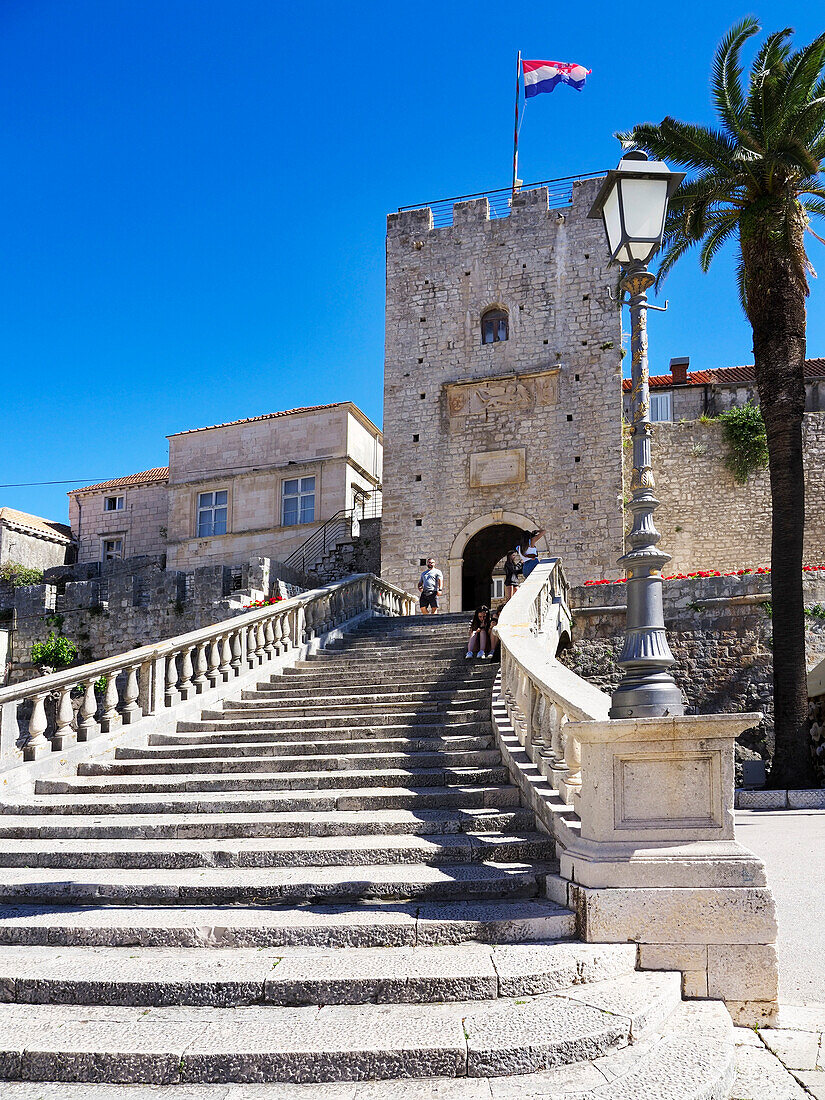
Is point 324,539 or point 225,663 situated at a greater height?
point 324,539

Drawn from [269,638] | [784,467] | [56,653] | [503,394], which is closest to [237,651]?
[269,638]

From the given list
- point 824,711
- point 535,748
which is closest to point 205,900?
point 535,748

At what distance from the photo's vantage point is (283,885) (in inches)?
Result: 174

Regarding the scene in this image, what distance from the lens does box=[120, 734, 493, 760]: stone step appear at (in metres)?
6.87

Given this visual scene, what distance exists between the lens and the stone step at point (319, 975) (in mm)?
3412

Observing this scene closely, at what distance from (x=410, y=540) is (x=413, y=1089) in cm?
1816

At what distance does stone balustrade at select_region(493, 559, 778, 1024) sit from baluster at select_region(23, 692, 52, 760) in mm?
4831

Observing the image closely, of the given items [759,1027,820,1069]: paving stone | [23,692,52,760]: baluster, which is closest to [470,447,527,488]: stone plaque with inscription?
[23,692,52,760]: baluster

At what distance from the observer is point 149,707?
830cm

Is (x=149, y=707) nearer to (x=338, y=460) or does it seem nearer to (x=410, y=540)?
(x=410, y=540)

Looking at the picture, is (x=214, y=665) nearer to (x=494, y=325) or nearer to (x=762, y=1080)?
(x=762, y=1080)

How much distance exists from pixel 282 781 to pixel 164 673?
2.90m

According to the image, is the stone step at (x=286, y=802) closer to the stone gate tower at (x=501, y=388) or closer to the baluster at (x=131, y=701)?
the baluster at (x=131, y=701)

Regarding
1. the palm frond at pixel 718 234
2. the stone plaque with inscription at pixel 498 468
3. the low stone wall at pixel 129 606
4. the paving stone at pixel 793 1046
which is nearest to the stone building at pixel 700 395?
the stone plaque with inscription at pixel 498 468
